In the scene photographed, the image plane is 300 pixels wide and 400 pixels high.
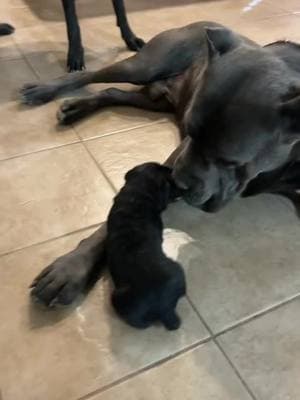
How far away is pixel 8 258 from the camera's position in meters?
1.54

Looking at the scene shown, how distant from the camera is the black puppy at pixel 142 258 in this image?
4.09 feet

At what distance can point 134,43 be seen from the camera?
2762mm

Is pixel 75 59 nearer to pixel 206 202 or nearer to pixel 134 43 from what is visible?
pixel 134 43

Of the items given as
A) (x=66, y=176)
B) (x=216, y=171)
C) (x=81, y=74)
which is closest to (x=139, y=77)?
(x=81, y=74)

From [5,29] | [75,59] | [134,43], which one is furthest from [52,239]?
[5,29]

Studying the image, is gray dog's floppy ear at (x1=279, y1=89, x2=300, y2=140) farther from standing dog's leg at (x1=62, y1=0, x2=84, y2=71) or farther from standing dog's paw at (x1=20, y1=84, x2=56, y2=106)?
standing dog's leg at (x1=62, y1=0, x2=84, y2=71)

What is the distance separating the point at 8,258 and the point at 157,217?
0.47 metres

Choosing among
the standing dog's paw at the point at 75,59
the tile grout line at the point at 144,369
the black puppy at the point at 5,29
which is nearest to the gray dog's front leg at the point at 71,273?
the tile grout line at the point at 144,369

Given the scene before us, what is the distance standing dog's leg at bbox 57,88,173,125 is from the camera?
2.16 m

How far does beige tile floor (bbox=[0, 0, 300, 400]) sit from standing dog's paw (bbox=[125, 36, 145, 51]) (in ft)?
2.05

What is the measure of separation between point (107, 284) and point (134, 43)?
168 centimetres

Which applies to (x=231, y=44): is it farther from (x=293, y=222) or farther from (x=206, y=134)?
(x=293, y=222)

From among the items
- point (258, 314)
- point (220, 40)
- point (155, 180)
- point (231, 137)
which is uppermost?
point (220, 40)

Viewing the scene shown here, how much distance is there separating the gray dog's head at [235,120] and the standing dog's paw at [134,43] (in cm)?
130
